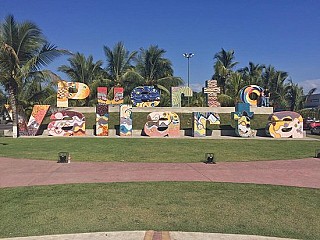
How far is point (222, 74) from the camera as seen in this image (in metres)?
46.2

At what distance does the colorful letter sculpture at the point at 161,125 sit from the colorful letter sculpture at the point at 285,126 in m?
8.10

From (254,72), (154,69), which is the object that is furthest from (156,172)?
(254,72)

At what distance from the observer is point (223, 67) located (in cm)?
4606

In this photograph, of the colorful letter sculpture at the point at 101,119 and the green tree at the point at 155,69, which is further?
the green tree at the point at 155,69

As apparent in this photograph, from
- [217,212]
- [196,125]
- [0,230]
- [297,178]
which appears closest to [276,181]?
[297,178]

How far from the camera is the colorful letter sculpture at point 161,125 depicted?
1060 inches

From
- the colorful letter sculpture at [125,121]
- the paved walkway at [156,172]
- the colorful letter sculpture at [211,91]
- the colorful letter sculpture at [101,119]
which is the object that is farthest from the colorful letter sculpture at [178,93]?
the paved walkway at [156,172]

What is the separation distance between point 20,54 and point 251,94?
20414 millimetres

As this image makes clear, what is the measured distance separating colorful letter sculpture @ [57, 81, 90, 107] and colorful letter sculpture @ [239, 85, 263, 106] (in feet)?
47.8

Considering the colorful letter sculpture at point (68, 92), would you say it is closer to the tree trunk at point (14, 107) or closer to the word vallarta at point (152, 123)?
the word vallarta at point (152, 123)

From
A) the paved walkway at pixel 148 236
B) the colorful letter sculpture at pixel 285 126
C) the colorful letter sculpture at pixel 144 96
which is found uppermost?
the colorful letter sculpture at pixel 144 96

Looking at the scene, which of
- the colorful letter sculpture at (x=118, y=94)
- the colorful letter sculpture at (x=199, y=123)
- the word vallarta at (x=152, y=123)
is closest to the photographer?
the word vallarta at (x=152, y=123)

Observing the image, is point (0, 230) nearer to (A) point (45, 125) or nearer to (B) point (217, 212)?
(B) point (217, 212)

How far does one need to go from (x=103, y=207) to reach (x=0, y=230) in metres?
1.95
